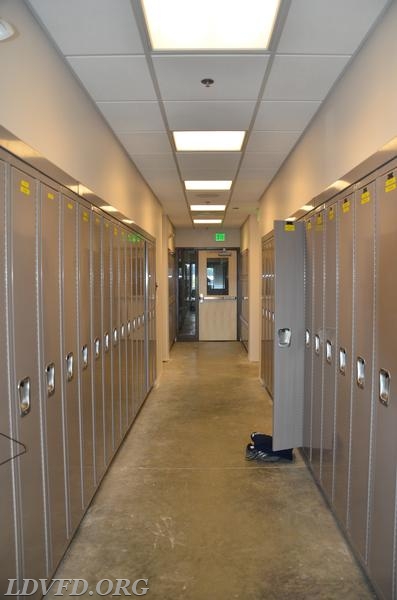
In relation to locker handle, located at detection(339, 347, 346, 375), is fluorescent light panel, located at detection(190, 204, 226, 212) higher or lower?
higher

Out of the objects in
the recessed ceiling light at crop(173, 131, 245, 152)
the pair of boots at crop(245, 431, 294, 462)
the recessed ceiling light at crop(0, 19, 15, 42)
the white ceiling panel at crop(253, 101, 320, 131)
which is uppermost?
the recessed ceiling light at crop(173, 131, 245, 152)

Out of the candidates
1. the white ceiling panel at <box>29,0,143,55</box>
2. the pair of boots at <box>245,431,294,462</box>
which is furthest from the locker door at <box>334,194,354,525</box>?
the white ceiling panel at <box>29,0,143,55</box>

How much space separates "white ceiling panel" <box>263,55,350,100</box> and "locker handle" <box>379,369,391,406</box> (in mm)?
1888

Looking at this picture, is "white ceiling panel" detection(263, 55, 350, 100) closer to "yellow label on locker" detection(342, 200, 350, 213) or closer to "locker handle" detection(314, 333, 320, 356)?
"yellow label on locker" detection(342, 200, 350, 213)

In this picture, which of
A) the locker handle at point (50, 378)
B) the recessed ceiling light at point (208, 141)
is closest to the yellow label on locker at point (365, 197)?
the locker handle at point (50, 378)

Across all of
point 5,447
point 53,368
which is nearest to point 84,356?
point 53,368

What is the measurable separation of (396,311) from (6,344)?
1643mm

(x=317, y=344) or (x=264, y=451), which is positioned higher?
(x=317, y=344)

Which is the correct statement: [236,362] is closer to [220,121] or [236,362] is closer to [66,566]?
[220,121]

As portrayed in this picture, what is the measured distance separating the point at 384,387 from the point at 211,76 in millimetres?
2203

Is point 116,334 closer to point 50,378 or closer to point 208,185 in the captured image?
point 50,378

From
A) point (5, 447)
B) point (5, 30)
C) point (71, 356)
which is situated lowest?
point (5, 447)

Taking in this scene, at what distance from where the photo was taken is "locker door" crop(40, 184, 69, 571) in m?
2.10

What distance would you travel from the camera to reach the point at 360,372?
7.45 ft
